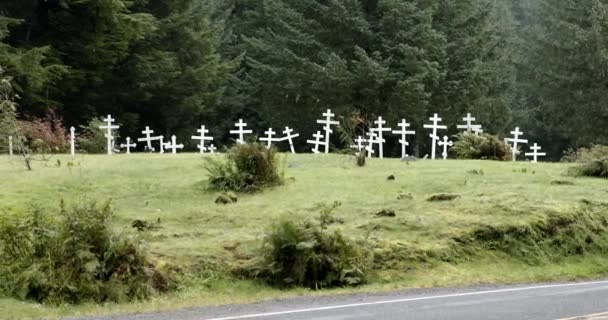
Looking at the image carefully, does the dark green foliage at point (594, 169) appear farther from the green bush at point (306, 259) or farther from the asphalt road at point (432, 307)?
the green bush at point (306, 259)

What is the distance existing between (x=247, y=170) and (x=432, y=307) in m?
8.50

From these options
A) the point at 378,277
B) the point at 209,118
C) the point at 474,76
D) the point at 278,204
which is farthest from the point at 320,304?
the point at 209,118

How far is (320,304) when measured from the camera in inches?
396

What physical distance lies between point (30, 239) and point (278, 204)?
5.56 meters

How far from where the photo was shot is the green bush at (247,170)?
56.1 feet

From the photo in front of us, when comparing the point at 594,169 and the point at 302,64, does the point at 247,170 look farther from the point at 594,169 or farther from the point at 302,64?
the point at 302,64

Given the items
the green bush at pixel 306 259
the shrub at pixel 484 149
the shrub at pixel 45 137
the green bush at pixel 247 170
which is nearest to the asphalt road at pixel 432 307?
the green bush at pixel 306 259

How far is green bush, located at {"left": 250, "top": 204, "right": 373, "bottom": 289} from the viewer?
39.4 ft

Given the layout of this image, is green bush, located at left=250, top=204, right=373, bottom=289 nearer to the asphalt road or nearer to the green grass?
the green grass

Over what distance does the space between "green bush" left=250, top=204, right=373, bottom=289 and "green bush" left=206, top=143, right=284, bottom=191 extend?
4.87 meters

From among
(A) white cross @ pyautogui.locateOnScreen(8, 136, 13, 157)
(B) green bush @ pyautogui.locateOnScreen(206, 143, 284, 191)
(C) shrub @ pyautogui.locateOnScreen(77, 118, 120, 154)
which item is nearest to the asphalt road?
(B) green bush @ pyautogui.locateOnScreen(206, 143, 284, 191)

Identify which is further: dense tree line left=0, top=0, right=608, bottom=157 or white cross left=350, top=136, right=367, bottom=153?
dense tree line left=0, top=0, right=608, bottom=157

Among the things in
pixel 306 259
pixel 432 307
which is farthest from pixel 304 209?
pixel 432 307

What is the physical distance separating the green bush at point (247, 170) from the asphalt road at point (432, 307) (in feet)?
21.5
